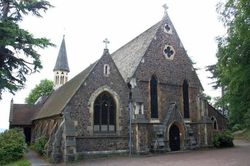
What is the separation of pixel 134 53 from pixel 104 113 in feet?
26.4

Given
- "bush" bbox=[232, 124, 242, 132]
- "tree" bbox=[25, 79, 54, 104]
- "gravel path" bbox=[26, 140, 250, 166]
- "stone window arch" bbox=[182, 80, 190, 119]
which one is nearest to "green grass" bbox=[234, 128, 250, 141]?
"bush" bbox=[232, 124, 242, 132]

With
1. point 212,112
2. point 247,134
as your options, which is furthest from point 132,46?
point 247,134

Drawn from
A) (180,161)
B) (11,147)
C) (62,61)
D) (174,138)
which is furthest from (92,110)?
(62,61)

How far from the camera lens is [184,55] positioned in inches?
1077

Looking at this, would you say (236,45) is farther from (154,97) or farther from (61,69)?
(61,69)

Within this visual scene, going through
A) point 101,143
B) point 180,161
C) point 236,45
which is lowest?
point 180,161

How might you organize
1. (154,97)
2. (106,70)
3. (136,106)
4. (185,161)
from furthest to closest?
(154,97) < (136,106) < (106,70) < (185,161)

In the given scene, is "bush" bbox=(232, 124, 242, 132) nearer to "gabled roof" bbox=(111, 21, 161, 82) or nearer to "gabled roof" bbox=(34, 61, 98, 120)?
"gabled roof" bbox=(111, 21, 161, 82)

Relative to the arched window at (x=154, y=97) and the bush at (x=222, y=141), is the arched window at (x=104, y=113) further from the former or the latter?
the bush at (x=222, y=141)

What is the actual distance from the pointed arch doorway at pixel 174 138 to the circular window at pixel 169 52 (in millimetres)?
6443

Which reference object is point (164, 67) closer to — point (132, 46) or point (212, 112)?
point (132, 46)

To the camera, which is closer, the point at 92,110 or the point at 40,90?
the point at 92,110

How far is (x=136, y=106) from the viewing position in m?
22.0

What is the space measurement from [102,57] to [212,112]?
63.4 feet
